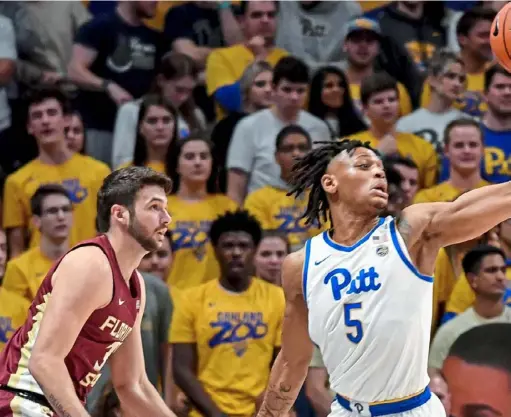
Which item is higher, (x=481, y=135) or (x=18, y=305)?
(x=481, y=135)

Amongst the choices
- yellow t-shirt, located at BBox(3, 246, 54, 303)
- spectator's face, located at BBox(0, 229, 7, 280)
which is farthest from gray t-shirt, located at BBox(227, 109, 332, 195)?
spectator's face, located at BBox(0, 229, 7, 280)

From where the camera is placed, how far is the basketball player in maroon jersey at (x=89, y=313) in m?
4.58

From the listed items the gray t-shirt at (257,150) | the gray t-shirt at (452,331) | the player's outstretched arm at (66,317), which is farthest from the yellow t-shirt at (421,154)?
the player's outstretched arm at (66,317)

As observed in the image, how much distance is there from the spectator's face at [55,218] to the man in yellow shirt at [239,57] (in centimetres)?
176

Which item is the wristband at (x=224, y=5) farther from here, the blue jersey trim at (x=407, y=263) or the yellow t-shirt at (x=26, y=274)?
the blue jersey trim at (x=407, y=263)

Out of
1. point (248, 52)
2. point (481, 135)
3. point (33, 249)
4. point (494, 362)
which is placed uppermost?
point (248, 52)

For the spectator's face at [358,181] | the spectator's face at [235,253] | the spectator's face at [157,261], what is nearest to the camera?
the spectator's face at [358,181]

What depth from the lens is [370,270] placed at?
489cm

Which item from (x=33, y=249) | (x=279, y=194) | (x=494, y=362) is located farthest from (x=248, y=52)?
(x=494, y=362)

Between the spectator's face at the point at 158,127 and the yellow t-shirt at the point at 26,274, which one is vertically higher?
the spectator's face at the point at 158,127

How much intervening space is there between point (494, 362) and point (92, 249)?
9.80 ft

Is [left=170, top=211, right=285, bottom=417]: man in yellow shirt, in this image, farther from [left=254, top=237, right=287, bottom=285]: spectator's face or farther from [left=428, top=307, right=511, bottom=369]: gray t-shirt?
[left=428, top=307, right=511, bottom=369]: gray t-shirt

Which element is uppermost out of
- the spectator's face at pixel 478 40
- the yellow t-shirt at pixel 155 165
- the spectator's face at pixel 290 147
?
the spectator's face at pixel 478 40

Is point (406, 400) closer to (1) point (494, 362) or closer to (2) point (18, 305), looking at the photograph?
(1) point (494, 362)
